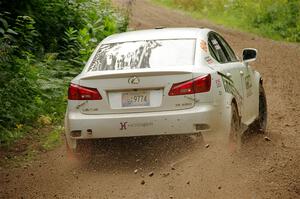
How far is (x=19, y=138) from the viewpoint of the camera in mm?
9414

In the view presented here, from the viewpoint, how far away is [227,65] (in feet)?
26.1

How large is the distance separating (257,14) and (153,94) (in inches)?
760

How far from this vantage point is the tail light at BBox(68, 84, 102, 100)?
7.08 meters

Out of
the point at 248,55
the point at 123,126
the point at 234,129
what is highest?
the point at 248,55

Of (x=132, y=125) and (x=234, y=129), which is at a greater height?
(x=132, y=125)

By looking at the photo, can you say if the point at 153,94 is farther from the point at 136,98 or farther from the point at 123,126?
the point at 123,126

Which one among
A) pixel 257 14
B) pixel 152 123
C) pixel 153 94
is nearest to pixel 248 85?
pixel 153 94

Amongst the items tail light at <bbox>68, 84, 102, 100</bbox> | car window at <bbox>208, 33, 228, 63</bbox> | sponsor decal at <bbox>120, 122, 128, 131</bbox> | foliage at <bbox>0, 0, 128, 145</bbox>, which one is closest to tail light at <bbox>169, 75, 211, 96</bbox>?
sponsor decal at <bbox>120, 122, 128, 131</bbox>

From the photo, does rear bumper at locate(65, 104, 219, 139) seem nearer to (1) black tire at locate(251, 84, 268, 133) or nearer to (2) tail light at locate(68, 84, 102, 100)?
(2) tail light at locate(68, 84, 102, 100)

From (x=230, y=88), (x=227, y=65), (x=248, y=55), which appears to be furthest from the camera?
(x=248, y=55)

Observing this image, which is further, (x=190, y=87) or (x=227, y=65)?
(x=227, y=65)

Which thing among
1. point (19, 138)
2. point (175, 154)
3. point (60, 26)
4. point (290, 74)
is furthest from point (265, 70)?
point (175, 154)

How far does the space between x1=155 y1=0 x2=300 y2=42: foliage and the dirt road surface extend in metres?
15.2

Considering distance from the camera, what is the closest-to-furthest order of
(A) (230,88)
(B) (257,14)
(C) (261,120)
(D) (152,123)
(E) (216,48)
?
1. (D) (152,123)
2. (A) (230,88)
3. (E) (216,48)
4. (C) (261,120)
5. (B) (257,14)
